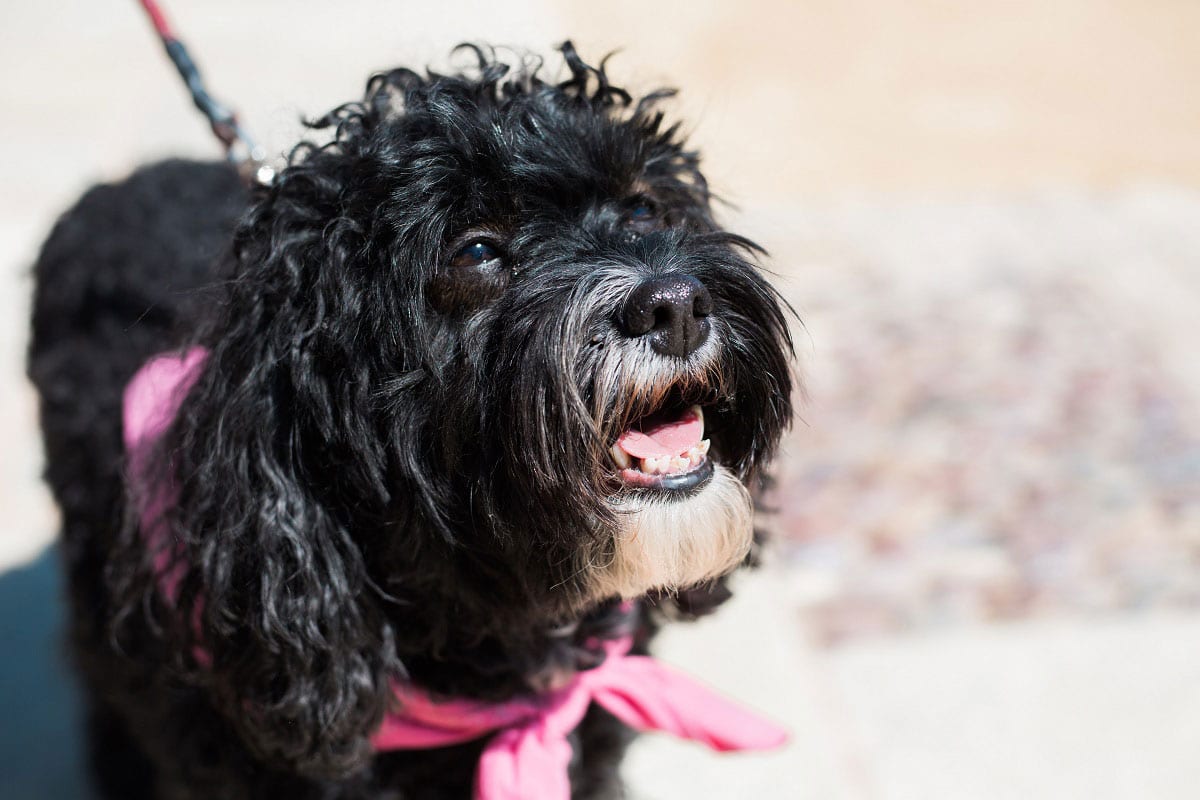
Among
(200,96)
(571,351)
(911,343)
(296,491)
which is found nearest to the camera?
(571,351)

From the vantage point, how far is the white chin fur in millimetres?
1927

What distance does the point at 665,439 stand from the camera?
2.00m

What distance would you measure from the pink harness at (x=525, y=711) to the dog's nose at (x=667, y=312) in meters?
0.80

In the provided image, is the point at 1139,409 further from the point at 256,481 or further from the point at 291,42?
the point at 291,42

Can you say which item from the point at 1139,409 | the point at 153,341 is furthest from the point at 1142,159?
the point at 153,341

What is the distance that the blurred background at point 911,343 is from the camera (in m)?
3.20

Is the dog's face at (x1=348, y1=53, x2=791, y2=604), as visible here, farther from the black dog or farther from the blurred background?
the blurred background

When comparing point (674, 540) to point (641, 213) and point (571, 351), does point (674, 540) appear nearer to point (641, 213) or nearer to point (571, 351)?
point (571, 351)

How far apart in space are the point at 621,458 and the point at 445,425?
30cm

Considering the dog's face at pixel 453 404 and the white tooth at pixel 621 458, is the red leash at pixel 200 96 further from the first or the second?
the white tooth at pixel 621 458

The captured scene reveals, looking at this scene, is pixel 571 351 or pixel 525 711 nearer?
pixel 571 351

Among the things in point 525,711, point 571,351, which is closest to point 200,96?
point 571,351

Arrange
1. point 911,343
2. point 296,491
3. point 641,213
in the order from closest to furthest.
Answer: point 296,491, point 641,213, point 911,343

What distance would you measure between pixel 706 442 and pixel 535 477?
34cm
